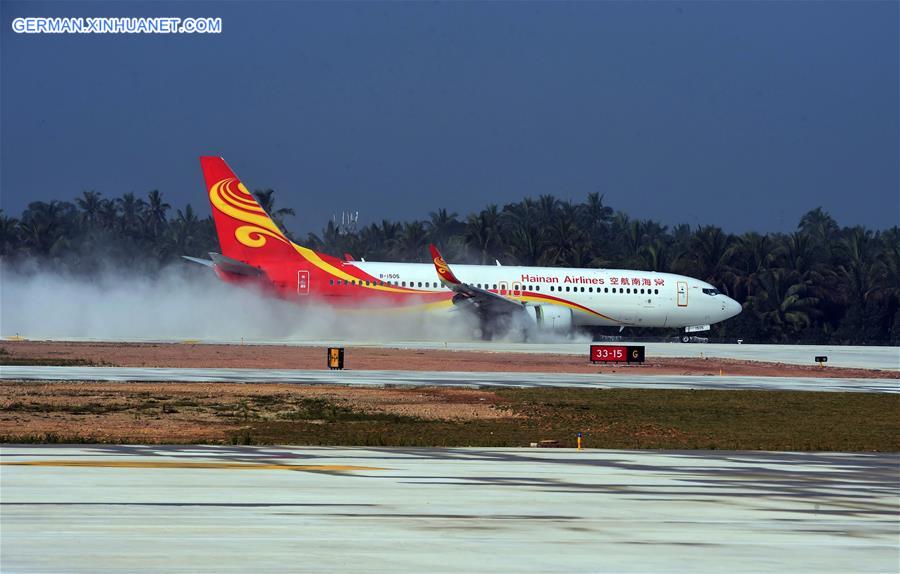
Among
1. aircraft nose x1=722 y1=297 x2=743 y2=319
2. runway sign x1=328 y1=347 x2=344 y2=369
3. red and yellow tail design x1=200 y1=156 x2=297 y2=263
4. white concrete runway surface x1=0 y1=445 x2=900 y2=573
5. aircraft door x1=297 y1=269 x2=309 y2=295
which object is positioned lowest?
white concrete runway surface x1=0 y1=445 x2=900 y2=573

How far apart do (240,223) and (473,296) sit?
41.7ft

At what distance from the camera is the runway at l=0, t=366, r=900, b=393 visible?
37062mm

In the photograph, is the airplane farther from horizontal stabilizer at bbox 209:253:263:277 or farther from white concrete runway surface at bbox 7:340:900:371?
white concrete runway surface at bbox 7:340:900:371

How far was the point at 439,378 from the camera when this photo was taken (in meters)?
39.9

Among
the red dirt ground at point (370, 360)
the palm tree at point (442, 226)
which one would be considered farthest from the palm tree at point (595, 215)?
the red dirt ground at point (370, 360)

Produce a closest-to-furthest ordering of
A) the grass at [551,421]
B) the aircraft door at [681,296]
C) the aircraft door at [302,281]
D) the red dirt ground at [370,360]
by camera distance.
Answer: the grass at [551,421] < the red dirt ground at [370,360] < the aircraft door at [302,281] < the aircraft door at [681,296]

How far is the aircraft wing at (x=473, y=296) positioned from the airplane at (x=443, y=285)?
5 cm

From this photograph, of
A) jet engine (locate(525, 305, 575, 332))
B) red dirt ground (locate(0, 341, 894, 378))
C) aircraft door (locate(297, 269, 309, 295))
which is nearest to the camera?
red dirt ground (locate(0, 341, 894, 378))

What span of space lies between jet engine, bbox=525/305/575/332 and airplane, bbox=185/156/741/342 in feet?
0.18

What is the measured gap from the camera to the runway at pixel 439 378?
3706 centimetres

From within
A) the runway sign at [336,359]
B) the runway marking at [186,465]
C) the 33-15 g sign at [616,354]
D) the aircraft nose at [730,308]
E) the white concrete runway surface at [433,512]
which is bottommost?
the white concrete runway surface at [433,512]

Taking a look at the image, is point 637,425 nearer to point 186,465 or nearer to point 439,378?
point 186,465

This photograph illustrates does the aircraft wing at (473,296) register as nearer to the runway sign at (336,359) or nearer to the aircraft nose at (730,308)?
the aircraft nose at (730,308)

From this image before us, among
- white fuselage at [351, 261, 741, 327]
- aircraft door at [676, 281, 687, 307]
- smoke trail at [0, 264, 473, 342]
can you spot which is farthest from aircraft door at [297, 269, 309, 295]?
aircraft door at [676, 281, 687, 307]
